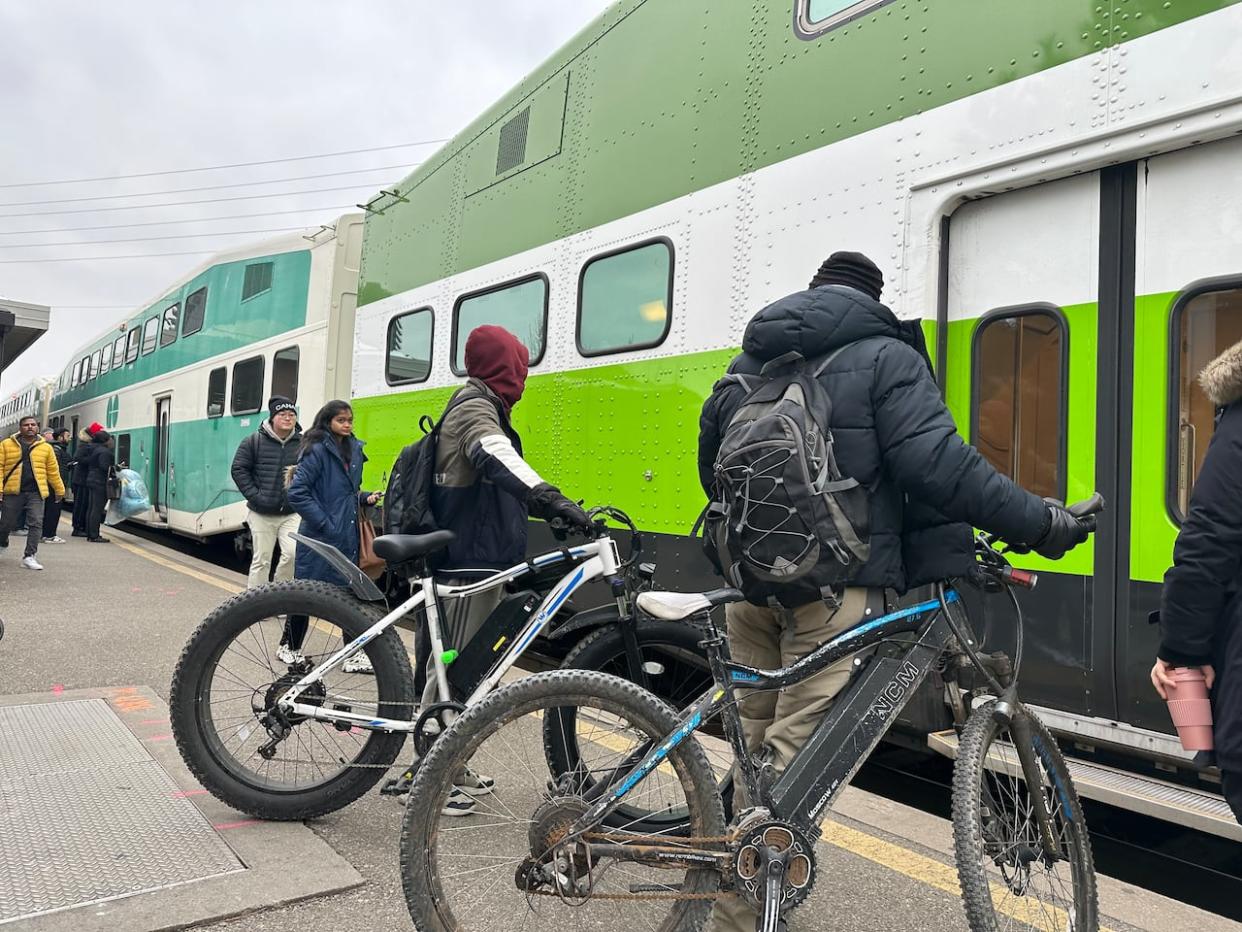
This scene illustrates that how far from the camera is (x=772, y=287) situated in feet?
14.1

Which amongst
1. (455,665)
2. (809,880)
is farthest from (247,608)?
(809,880)

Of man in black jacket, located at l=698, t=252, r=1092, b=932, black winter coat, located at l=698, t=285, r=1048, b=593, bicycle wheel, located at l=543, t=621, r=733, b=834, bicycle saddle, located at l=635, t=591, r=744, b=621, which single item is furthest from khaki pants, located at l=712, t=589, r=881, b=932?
bicycle wheel, located at l=543, t=621, r=733, b=834

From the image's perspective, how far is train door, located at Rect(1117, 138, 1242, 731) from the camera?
304cm

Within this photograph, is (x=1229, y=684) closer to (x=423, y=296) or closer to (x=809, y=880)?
(x=809, y=880)

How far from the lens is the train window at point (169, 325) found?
14.0 m

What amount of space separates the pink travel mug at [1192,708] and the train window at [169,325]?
1413cm

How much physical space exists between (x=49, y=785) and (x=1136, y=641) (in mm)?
3834

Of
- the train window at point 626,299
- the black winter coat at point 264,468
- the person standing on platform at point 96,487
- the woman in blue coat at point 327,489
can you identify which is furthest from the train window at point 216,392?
the train window at point 626,299

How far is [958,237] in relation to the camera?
3.70 meters

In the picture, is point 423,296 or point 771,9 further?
A: point 423,296

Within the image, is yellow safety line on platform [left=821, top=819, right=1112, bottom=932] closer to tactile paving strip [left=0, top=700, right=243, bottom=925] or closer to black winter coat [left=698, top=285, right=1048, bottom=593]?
black winter coat [left=698, top=285, right=1048, bottom=593]

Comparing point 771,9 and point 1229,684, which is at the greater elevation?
point 771,9

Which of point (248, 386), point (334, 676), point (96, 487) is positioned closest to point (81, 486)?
point (96, 487)

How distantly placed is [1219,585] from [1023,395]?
1583 millimetres
